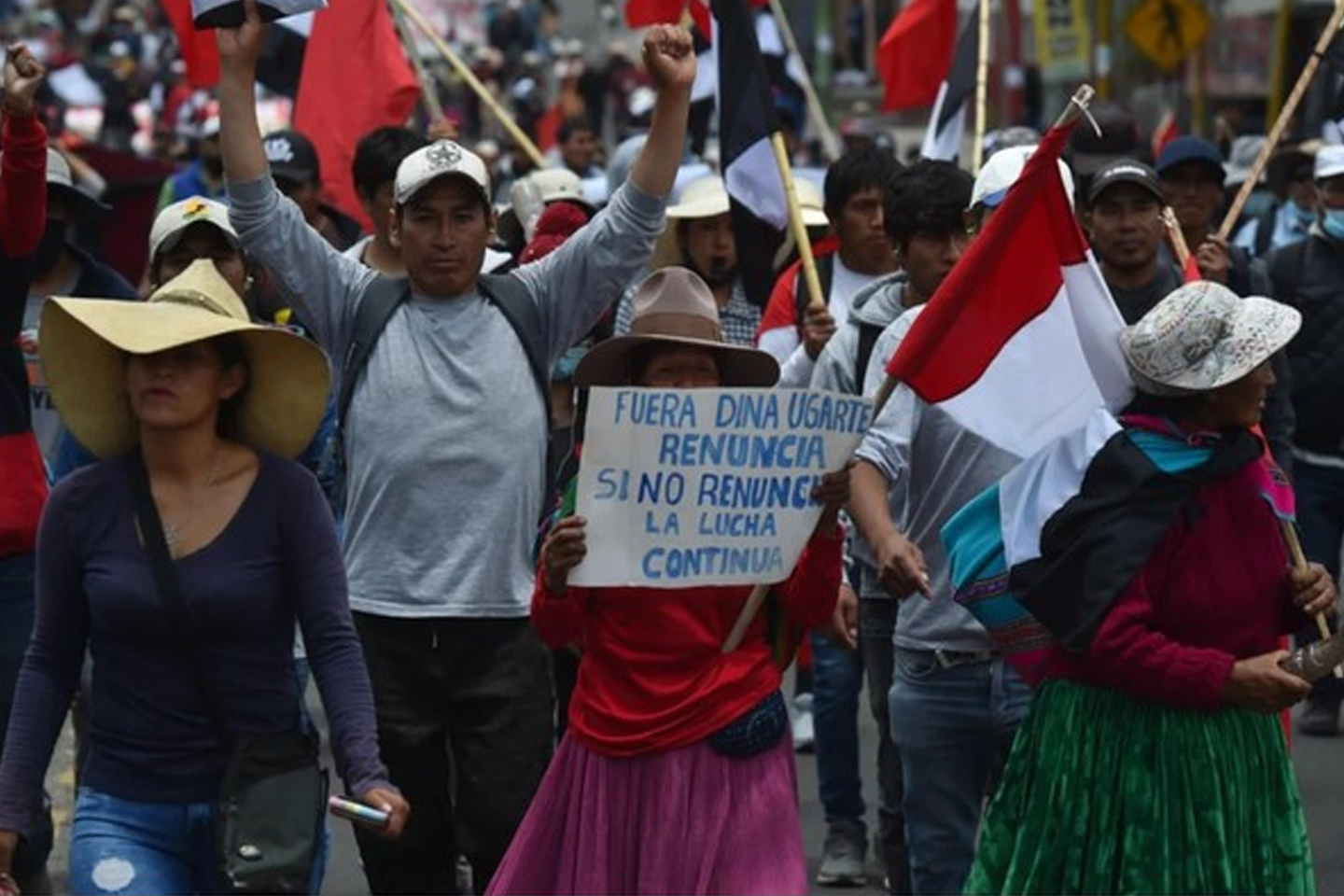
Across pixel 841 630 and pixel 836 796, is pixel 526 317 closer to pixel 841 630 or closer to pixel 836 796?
pixel 841 630

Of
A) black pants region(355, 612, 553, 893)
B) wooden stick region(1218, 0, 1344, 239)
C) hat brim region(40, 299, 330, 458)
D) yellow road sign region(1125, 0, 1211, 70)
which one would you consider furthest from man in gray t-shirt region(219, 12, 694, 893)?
yellow road sign region(1125, 0, 1211, 70)

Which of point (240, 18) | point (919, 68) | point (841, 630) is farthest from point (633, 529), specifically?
point (919, 68)

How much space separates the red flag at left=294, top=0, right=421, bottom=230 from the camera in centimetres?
1224

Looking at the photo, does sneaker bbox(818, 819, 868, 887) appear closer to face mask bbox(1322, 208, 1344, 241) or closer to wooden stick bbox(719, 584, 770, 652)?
wooden stick bbox(719, 584, 770, 652)

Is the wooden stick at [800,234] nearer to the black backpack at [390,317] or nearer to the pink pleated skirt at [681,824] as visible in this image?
the black backpack at [390,317]

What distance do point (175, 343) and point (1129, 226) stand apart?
9.28 ft

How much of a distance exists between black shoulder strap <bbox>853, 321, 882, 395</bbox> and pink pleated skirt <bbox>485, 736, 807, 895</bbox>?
5.28 ft

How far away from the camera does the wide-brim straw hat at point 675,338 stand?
6.76 meters

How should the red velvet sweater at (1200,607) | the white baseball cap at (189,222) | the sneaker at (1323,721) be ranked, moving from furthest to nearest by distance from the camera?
the sneaker at (1323,721) < the white baseball cap at (189,222) < the red velvet sweater at (1200,607)

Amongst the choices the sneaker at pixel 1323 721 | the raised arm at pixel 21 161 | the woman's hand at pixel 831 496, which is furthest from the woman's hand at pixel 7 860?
the sneaker at pixel 1323 721

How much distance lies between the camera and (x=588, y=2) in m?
57.4

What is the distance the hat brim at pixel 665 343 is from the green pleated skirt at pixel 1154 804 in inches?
35.2

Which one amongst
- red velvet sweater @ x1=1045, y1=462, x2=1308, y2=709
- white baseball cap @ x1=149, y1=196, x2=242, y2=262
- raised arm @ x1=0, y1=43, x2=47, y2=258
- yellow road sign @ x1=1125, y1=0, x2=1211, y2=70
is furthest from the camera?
yellow road sign @ x1=1125, y1=0, x2=1211, y2=70

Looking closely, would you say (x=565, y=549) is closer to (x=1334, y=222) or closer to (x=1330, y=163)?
(x=1334, y=222)
